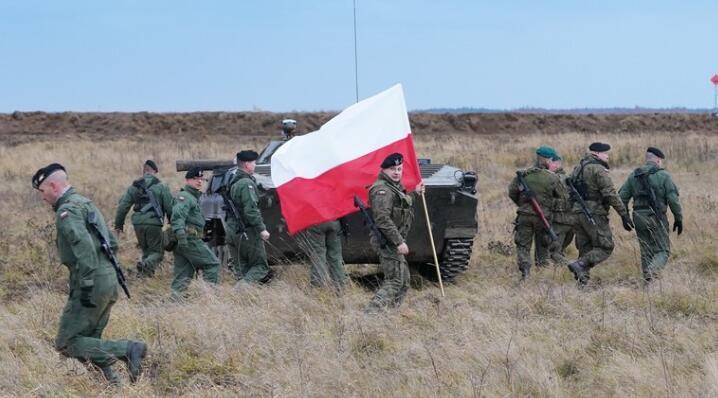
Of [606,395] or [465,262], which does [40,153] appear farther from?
[606,395]

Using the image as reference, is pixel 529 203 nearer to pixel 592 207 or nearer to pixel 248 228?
pixel 592 207

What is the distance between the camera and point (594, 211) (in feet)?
36.4

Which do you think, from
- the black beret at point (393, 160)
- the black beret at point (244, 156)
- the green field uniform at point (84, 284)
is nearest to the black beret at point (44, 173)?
the green field uniform at point (84, 284)

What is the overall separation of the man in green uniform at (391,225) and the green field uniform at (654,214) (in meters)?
3.12

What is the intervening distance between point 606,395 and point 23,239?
1019 cm

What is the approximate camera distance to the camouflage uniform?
21.4 ft

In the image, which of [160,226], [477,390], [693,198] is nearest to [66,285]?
[160,226]

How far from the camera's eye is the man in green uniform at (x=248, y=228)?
1022 cm

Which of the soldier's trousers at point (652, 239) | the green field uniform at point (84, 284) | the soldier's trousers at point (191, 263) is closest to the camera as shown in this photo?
the green field uniform at point (84, 284)

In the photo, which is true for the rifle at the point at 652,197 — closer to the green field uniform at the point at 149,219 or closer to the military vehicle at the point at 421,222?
the military vehicle at the point at 421,222

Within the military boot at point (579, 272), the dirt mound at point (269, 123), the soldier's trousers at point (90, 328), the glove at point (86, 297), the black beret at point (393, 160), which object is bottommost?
the dirt mound at point (269, 123)

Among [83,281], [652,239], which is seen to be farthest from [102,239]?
[652,239]

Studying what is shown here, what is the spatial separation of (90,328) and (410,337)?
2400 mm

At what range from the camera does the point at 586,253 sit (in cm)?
1119
